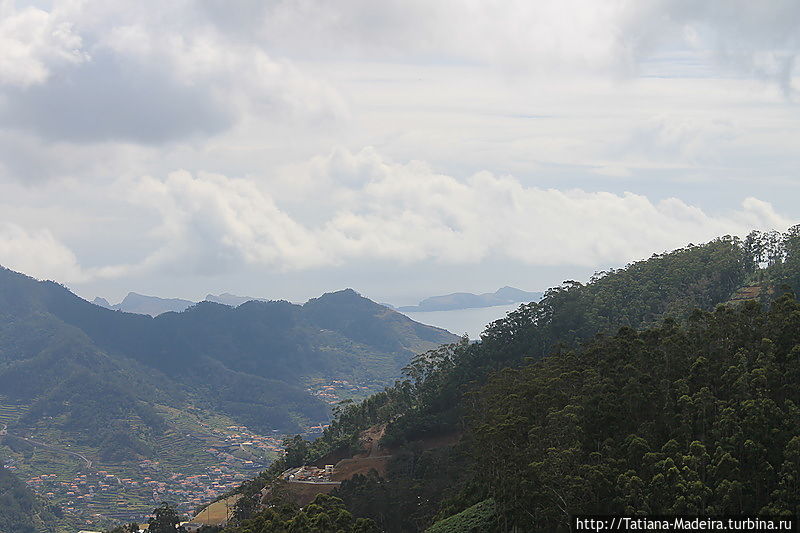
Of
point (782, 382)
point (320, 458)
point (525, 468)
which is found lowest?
point (320, 458)

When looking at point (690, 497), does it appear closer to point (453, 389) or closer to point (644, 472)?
point (644, 472)

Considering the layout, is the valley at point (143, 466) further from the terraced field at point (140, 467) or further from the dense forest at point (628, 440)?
the dense forest at point (628, 440)

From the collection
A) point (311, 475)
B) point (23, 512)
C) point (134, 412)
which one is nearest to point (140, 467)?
point (134, 412)

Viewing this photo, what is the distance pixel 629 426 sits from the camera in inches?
1052

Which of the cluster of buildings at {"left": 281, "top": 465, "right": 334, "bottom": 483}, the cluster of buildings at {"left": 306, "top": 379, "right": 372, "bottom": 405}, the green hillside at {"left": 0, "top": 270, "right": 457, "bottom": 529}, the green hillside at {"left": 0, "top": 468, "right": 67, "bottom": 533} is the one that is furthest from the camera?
the cluster of buildings at {"left": 306, "top": 379, "right": 372, "bottom": 405}

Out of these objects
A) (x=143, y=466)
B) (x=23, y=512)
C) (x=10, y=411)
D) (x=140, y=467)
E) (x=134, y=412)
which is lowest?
(x=23, y=512)

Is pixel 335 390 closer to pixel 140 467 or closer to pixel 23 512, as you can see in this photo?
pixel 140 467

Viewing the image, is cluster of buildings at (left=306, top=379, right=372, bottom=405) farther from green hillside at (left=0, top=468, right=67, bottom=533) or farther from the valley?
green hillside at (left=0, top=468, right=67, bottom=533)

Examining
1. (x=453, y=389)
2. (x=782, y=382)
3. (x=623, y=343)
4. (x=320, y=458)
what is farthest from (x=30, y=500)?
(x=782, y=382)

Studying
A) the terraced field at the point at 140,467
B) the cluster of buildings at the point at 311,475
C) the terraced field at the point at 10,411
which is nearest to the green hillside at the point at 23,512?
the terraced field at the point at 140,467

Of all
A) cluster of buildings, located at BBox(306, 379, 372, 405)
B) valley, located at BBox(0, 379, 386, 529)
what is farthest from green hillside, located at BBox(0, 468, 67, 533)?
cluster of buildings, located at BBox(306, 379, 372, 405)

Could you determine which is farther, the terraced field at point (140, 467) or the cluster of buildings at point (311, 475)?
the terraced field at point (140, 467)

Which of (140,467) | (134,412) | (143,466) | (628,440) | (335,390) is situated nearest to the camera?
(628,440)

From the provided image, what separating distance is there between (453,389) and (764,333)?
33.4m
